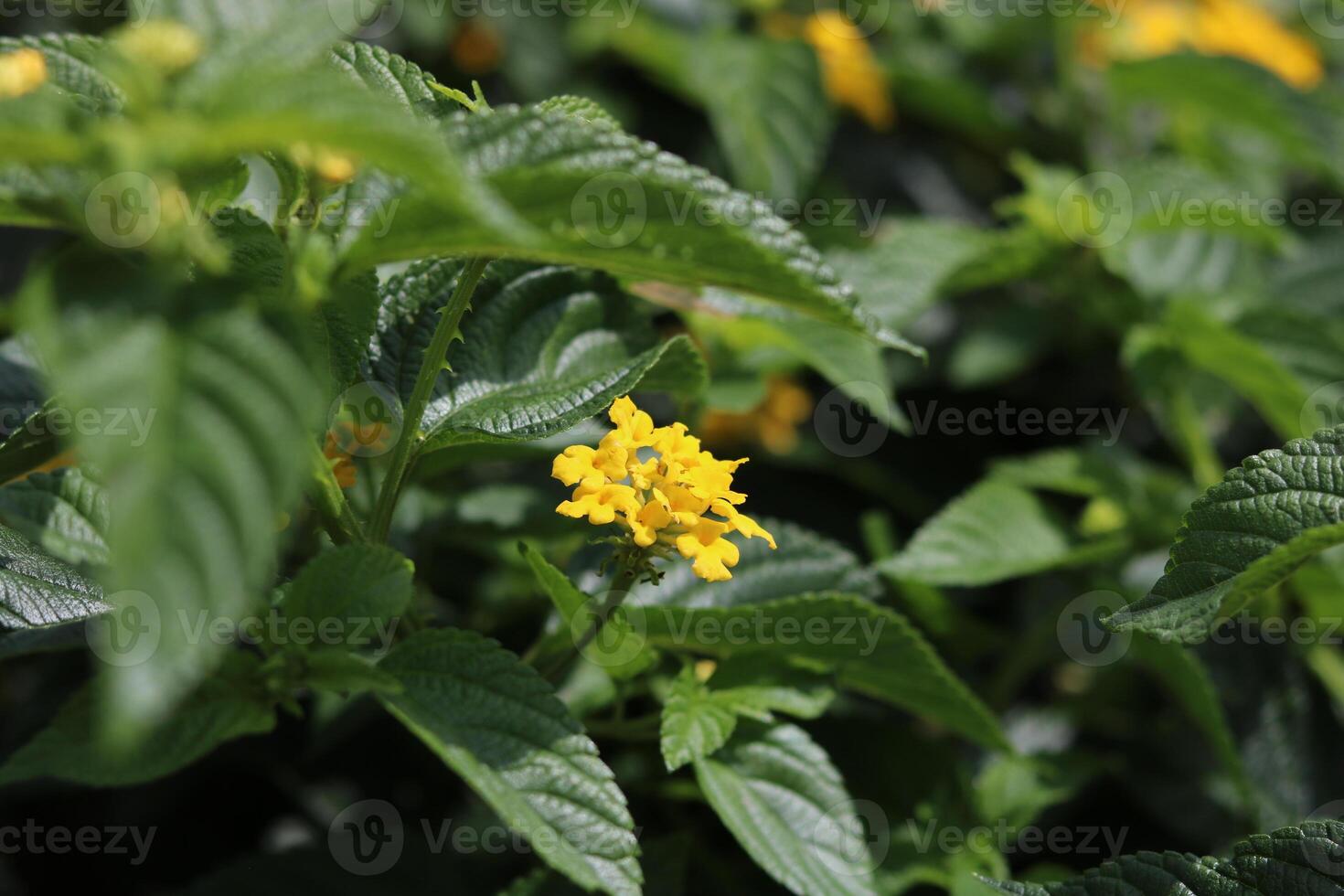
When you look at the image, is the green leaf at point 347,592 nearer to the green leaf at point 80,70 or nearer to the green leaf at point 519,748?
the green leaf at point 519,748

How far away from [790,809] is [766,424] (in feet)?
2.69

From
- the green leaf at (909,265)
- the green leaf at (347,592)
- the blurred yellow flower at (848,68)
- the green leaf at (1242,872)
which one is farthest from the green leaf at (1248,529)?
the blurred yellow flower at (848,68)

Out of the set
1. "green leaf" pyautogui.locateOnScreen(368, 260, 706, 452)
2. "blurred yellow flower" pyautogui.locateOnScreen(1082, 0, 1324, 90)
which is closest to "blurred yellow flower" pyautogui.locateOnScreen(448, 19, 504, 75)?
"green leaf" pyautogui.locateOnScreen(368, 260, 706, 452)

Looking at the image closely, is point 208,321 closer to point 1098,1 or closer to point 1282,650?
point 1282,650

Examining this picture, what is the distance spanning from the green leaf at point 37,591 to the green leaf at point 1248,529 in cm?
84

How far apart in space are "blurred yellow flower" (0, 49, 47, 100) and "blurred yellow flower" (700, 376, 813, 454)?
108 cm

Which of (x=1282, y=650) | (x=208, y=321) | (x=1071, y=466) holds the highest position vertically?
(x=208, y=321)

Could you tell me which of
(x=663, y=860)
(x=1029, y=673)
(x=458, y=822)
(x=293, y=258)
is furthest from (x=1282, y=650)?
(x=293, y=258)

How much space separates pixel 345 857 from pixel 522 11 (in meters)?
1.45

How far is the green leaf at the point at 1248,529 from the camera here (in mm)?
917

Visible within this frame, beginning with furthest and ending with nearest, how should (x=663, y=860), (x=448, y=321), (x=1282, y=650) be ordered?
1. (x=1282, y=650)
2. (x=663, y=860)
3. (x=448, y=321)

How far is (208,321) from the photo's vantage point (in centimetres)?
67

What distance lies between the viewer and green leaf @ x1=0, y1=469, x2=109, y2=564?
104 centimetres

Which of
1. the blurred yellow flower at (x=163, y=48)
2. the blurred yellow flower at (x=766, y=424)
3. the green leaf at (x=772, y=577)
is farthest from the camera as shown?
the blurred yellow flower at (x=766, y=424)
